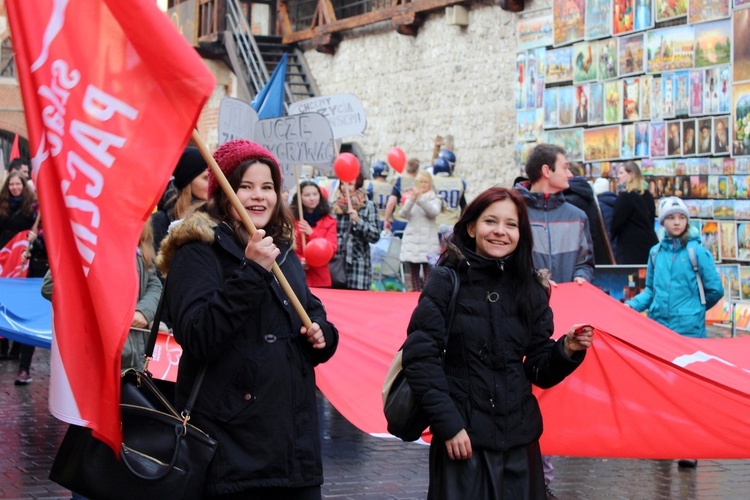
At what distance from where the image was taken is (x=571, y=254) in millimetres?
7062

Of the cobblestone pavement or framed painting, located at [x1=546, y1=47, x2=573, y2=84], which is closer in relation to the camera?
the cobblestone pavement

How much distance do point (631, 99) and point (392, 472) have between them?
10790 millimetres

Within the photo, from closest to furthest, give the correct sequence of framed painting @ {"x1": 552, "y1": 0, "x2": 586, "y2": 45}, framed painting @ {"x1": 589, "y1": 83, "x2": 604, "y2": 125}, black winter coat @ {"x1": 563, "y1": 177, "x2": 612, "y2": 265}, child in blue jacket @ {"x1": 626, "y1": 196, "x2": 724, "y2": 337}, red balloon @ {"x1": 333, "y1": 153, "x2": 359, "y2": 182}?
1. child in blue jacket @ {"x1": 626, "y1": 196, "x2": 724, "y2": 337}
2. black winter coat @ {"x1": 563, "y1": 177, "x2": 612, "y2": 265}
3. red balloon @ {"x1": 333, "y1": 153, "x2": 359, "y2": 182}
4. framed painting @ {"x1": 589, "y1": 83, "x2": 604, "y2": 125}
5. framed painting @ {"x1": 552, "y1": 0, "x2": 586, "y2": 45}

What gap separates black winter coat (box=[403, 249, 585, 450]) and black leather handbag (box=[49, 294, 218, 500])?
0.81 meters

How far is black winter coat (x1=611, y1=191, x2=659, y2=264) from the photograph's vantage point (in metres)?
12.9

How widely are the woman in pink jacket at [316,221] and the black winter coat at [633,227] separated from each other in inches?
131

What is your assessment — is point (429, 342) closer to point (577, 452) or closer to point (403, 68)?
point (577, 452)

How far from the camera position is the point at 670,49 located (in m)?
16.2

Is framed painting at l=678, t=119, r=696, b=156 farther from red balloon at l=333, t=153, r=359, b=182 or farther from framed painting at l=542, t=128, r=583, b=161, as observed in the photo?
red balloon at l=333, t=153, r=359, b=182

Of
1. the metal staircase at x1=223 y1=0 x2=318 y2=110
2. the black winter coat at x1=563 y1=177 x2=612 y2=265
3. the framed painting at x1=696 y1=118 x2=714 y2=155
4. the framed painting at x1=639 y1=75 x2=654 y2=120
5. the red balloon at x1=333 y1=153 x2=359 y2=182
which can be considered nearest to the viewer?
the black winter coat at x1=563 y1=177 x2=612 y2=265

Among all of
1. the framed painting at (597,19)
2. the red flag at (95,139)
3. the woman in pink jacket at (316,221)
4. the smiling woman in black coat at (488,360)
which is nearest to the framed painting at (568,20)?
the framed painting at (597,19)

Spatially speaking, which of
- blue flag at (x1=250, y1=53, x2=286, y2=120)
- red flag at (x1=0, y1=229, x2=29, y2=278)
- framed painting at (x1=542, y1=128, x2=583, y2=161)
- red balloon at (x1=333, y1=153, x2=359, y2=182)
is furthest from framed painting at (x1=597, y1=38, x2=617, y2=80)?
red flag at (x1=0, y1=229, x2=29, y2=278)

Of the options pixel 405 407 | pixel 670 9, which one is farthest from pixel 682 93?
pixel 405 407

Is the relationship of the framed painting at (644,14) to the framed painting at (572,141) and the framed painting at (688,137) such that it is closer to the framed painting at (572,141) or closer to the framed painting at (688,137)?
the framed painting at (688,137)
